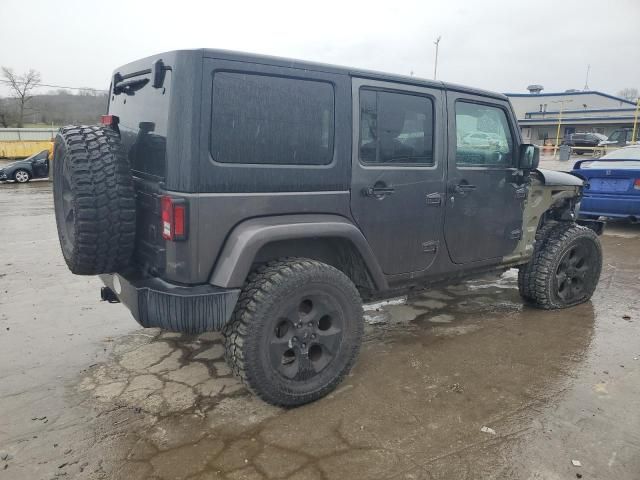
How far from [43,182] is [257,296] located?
1792 cm

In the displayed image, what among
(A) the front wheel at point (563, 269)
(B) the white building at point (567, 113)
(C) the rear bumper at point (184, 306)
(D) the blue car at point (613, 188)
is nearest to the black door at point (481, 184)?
(A) the front wheel at point (563, 269)

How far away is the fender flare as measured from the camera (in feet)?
8.39

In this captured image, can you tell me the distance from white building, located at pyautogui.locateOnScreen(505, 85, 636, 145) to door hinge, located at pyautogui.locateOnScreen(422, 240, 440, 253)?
39.7 metres

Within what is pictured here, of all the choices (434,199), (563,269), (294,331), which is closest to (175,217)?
(294,331)

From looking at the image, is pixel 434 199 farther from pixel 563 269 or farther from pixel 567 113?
pixel 567 113

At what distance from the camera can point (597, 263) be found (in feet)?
15.8

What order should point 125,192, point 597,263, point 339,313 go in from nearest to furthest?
point 125,192 < point 339,313 < point 597,263

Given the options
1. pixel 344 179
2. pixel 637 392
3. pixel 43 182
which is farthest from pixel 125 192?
pixel 43 182

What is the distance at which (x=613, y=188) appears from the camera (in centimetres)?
787

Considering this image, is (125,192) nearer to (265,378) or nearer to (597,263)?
(265,378)

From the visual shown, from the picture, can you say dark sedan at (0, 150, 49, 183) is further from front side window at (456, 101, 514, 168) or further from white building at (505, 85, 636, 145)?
white building at (505, 85, 636, 145)

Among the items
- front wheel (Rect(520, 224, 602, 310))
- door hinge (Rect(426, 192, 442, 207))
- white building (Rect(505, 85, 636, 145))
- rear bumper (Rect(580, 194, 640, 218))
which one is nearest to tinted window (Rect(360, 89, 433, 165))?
door hinge (Rect(426, 192, 442, 207))

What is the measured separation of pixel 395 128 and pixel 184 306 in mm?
1795

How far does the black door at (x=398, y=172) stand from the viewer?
3.11m
